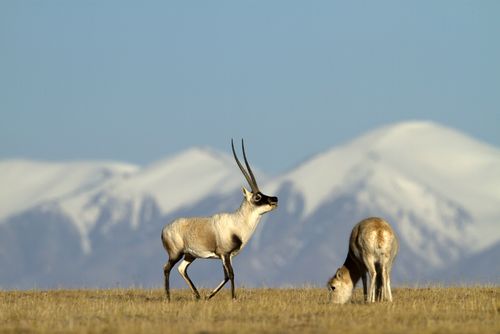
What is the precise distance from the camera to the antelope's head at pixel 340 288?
1145 inches

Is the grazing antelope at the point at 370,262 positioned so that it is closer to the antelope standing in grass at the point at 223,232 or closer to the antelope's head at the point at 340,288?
the antelope's head at the point at 340,288

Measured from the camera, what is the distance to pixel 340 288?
1148 inches

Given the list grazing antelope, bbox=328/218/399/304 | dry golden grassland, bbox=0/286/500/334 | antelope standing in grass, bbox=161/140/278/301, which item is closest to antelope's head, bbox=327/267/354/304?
grazing antelope, bbox=328/218/399/304

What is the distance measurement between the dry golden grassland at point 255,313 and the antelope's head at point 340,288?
290mm

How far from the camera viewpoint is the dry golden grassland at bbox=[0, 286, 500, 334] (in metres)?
23.0

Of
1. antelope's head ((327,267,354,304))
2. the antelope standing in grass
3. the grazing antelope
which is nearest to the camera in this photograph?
the grazing antelope

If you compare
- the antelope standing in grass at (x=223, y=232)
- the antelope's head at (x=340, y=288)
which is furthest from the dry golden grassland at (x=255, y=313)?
the antelope standing in grass at (x=223, y=232)

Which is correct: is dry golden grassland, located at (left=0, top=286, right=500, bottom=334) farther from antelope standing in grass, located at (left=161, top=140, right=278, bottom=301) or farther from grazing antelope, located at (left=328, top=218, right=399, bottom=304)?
antelope standing in grass, located at (left=161, top=140, right=278, bottom=301)

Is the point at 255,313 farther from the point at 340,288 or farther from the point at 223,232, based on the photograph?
the point at 223,232

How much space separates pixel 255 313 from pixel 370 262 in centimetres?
364

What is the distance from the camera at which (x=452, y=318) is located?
82.1 ft

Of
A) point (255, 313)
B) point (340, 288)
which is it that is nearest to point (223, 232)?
point (340, 288)

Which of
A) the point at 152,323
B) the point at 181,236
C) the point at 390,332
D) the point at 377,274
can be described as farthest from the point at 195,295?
the point at 390,332

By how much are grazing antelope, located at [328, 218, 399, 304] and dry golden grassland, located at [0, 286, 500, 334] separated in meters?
0.37
